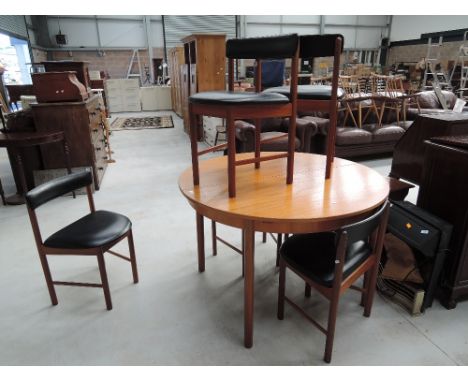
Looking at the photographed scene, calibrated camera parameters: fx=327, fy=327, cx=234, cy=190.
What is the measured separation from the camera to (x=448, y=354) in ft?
5.17

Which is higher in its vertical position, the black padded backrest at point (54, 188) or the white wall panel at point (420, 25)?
the white wall panel at point (420, 25)

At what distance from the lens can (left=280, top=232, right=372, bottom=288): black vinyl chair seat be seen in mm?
1508

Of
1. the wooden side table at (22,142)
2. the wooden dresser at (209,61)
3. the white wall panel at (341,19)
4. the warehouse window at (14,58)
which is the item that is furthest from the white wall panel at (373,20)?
the wooden side table at (22,142)

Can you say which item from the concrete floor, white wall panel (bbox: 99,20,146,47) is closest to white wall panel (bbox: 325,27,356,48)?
white wall panel (bbox: 99,20,146,47)

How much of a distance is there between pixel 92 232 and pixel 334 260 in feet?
4.29

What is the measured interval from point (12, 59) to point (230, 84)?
10.1 meters

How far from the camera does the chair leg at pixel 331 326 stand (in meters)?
1.44

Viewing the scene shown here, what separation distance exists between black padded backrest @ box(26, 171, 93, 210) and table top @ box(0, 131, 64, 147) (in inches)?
56.7

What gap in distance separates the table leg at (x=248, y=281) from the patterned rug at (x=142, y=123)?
678 centimetres

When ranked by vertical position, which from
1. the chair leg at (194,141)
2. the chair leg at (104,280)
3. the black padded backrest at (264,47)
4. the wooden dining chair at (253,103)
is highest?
the black padded backrest at (264,47)

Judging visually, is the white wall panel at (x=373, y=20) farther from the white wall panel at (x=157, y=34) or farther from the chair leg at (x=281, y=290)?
the chair leg at (x=281, y=290)

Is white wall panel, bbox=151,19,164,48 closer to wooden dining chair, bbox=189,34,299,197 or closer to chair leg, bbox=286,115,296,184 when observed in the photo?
wooden dining chair, bbox=189,34,299,197

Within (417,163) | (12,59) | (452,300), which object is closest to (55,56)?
(12,59)

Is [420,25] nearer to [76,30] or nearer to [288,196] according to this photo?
[76,30]
